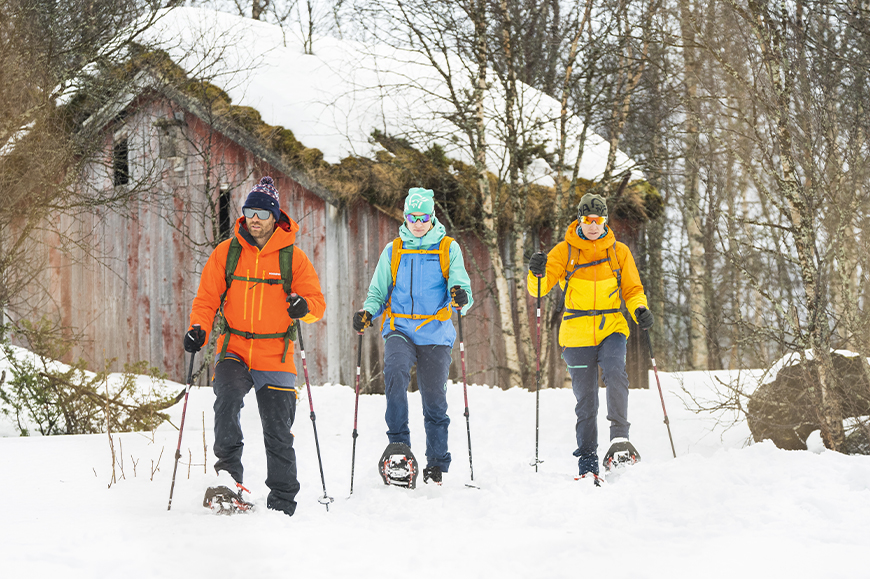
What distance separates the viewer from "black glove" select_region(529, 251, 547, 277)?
228 inches

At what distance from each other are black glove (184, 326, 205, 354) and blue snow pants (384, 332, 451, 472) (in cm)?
135

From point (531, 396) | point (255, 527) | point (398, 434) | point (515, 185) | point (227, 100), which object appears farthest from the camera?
point (227, 100)

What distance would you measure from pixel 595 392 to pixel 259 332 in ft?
8.26

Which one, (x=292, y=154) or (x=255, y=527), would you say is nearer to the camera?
(x=255, y=527)

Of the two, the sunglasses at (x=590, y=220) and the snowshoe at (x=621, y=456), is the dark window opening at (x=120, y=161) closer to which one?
the sunglasses at (x=590, y=220)

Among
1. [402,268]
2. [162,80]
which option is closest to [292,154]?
[162,80]

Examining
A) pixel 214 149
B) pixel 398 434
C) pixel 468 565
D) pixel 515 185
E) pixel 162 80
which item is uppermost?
pixel 162 80

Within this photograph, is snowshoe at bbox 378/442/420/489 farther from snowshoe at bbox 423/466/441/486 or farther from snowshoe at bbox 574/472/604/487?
snowshoe at bbox 574/472/604/487

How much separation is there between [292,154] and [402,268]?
18.5 ft

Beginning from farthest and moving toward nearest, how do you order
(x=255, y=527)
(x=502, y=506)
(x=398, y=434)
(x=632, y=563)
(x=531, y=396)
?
(x=531, y=396), (x=398, y=434), (x=502, y=506), (x=255, y=527), (x=632, y=563)

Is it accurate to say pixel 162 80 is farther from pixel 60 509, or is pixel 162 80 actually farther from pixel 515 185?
pixel 60 509

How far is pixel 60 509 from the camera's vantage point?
4242 mm

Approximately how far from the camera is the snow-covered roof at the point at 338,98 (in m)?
10.0

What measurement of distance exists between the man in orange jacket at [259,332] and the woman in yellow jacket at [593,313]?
1.98 meters
